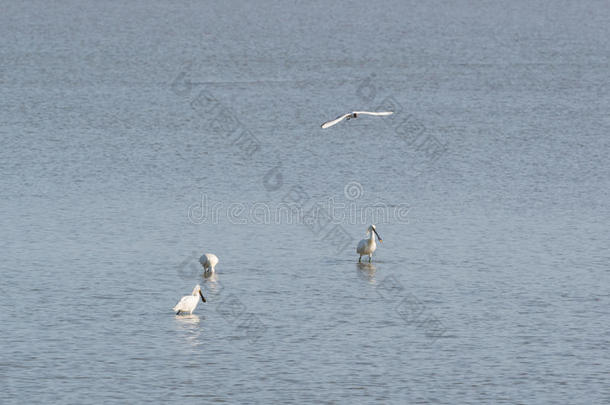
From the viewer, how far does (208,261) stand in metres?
36.3

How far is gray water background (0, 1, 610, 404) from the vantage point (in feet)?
93.6

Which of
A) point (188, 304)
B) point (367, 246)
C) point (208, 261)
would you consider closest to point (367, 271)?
point (367, 246)

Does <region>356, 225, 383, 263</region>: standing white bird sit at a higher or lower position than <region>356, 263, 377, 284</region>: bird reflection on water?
higher

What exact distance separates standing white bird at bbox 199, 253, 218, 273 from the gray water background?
0.41 metres

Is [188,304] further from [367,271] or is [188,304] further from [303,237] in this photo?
[303,237]

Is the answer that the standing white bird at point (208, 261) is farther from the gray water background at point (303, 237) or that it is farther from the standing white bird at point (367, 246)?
the standing white bird at point (367, 246)

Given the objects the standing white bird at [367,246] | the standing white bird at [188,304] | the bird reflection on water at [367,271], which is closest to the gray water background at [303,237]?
the bird reflection on water at [367,271]

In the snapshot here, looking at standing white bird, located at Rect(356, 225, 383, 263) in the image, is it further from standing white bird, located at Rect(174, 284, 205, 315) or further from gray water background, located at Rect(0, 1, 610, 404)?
standing white bird, located at Rect(174, 284, 205, 315)

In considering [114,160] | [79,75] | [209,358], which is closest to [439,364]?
[209,358]

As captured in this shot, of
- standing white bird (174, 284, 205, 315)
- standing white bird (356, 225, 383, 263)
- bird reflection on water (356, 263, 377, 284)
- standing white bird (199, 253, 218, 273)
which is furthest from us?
standing white bird (356, 225, 383, 263)

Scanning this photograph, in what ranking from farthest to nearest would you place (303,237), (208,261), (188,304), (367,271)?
(303,237)
(367,271)
(208,261)
(188,304)

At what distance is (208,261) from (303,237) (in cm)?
676

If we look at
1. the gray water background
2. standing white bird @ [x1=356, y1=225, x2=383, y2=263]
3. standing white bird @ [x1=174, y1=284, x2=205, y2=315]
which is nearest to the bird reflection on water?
the gray water background

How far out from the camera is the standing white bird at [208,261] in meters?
36.3
